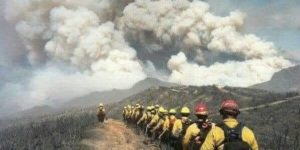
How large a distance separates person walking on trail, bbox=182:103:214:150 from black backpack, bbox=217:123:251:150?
17.2 feet

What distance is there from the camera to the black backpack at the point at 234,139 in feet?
30.3

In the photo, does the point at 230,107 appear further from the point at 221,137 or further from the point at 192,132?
the point at 192,132

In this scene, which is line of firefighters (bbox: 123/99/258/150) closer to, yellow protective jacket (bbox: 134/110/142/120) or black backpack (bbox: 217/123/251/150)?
black backpack (bbox: 217/123/251/150)

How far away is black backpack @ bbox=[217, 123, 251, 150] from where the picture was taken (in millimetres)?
9242

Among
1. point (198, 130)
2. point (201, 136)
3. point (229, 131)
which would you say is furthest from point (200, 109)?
point (229, 131)

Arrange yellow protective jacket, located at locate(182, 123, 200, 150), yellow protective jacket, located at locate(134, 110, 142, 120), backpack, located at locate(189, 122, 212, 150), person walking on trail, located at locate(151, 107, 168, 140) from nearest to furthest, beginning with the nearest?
backpack, located at locate(189, 122, 212, 150), yellow protective jacket, located at locate(182, 123, 200, 150), person walking on trail, located at locate(151, 107, 168, 140), yellow protective jacket, located at locate(134, 110, 142, 120)

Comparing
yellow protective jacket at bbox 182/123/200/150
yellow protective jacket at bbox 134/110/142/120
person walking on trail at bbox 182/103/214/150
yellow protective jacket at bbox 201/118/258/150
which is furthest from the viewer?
yellow protective jacket at bbox 134/110/142/120

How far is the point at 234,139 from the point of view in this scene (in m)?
9.38

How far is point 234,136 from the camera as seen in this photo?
941 centimetres

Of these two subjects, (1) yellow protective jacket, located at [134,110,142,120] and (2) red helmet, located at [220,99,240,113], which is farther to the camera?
(1) yellow protective jacket, located at [134,110,142,120]

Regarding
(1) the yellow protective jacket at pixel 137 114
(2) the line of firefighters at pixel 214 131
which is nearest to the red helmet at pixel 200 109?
(2) the line of firefighters at pixel 214 131

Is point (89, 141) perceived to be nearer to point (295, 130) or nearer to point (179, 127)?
point (179, 127)

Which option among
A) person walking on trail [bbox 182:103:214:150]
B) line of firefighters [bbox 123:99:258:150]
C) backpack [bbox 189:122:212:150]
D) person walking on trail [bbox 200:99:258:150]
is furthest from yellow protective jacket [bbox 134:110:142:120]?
person walking on trail [bbox 200:99:258:150]

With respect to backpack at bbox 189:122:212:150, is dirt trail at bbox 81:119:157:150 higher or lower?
lower
